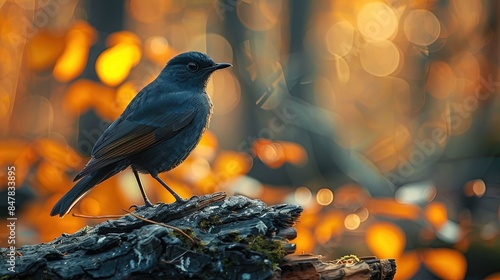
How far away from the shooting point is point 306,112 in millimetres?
7188

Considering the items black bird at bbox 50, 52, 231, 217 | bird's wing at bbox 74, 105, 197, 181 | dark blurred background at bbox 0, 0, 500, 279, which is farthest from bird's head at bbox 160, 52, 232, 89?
dark blurred background at bbox 0, 0, 500, 279

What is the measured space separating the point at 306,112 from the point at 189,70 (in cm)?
238

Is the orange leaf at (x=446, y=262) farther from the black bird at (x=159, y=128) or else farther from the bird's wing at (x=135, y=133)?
the bird's wing at (x=135, y=133)

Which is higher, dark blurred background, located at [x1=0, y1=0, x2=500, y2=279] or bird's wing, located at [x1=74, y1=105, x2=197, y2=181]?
dark blurred background, located at [x1=0, y1=0, x2=500, y2=279]

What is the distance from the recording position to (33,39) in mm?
6434

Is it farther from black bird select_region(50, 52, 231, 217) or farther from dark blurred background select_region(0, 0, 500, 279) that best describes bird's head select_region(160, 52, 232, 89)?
dark blurred background select_region(0, 0, 500, 279)

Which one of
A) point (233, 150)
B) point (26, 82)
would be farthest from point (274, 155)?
point (26, 82)

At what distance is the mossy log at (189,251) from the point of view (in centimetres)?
323

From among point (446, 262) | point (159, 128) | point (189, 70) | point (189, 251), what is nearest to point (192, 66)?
point (189, 70)

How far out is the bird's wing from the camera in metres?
4.32

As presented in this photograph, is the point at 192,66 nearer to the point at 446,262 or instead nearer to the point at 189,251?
the point at 189,251

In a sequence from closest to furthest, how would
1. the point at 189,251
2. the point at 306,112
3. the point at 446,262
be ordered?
1. the point at 189,251
2. the point at 446,262
3. the point at 306,112

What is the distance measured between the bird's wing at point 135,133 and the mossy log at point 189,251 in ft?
2.42

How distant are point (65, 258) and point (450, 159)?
520cm
